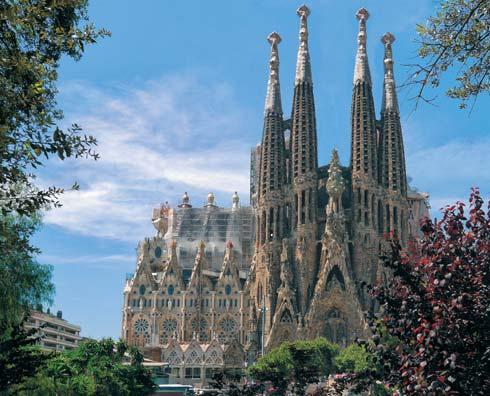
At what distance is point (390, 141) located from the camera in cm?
9181

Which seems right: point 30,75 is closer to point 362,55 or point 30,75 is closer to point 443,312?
point 443,312

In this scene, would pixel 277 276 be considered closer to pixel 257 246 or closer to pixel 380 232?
pixel 257 246

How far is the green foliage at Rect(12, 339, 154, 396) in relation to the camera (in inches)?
1656

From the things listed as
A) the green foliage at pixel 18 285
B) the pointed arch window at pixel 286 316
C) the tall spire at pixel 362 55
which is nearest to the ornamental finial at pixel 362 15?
the tall spire at pixel 362 55

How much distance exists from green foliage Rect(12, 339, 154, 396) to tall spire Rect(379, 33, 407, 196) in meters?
45.7

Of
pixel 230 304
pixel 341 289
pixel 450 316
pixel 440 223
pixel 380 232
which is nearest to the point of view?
pixel 450 316

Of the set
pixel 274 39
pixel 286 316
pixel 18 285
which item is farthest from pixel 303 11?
pixel 18 285

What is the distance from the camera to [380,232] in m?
90.2

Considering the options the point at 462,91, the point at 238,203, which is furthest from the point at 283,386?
the point at 238,203

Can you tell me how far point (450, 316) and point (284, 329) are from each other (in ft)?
240

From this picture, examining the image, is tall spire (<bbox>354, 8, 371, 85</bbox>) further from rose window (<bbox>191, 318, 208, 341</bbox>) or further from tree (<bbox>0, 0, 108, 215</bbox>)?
tree (<bbox>0, 0, 108, 215</bbox>)

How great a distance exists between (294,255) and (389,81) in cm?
2568

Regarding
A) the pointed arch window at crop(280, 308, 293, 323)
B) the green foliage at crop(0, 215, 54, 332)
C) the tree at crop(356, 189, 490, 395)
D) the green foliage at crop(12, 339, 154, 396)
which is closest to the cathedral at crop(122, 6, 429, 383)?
the pointed arch window at crop(280, 308, 293, 323)

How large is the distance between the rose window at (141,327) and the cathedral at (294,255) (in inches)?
5.1
